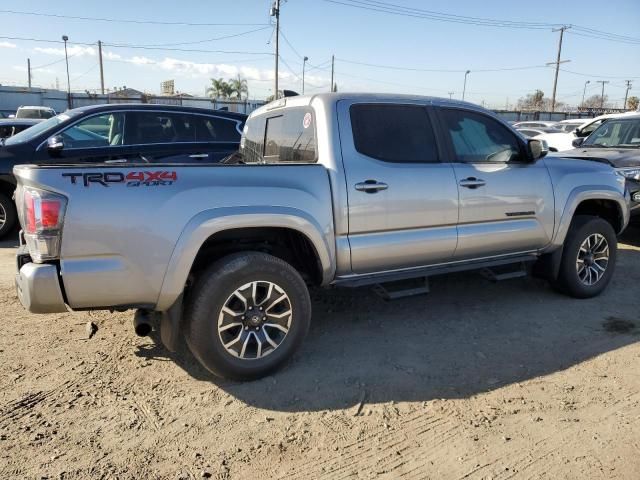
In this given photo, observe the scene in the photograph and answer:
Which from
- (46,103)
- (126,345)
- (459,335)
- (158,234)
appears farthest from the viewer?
(46,103)

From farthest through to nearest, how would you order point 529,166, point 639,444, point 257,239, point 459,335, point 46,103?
point 46,103 < point 529,166 < point 459,335 < point 257,239 < point 639,444

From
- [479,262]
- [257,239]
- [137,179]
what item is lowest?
[479,262]

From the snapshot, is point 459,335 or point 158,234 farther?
point 459,335

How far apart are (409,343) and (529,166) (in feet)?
6.56

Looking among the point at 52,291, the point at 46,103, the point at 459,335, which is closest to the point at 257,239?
the point at 52,291

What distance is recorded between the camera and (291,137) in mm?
4152

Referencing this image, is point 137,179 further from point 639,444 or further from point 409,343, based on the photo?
point 639,444

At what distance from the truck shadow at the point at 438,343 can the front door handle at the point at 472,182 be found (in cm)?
123

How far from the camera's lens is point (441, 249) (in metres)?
4.11

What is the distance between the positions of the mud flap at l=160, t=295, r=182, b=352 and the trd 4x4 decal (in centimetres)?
74

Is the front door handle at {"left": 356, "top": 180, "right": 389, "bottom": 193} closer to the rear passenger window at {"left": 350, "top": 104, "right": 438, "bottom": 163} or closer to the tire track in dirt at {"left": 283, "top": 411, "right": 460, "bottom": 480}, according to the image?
the rear passenger window at {"left": 350, "top": 104, "right": 438, "bottom": 163}

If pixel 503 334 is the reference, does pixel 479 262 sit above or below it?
above

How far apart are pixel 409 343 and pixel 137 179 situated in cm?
243

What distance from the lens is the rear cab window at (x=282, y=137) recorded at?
3893mm
